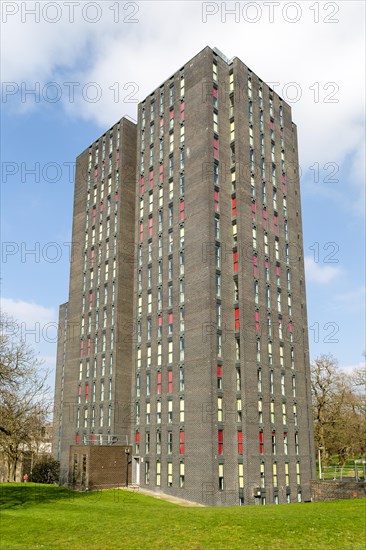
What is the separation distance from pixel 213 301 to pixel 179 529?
26731 millimetres

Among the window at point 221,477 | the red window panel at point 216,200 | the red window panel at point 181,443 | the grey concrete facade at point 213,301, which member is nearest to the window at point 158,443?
the grey concrete facade at point 213,301

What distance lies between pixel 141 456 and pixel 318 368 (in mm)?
33014

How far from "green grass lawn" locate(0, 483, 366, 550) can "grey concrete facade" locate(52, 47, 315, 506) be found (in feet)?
52.2

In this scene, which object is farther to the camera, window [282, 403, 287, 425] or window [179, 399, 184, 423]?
window [282, 403, 287, 425]

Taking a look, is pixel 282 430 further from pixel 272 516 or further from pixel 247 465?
pixel 272 516

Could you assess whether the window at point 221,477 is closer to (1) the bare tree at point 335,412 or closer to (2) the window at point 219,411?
(2) the window at point 219,411

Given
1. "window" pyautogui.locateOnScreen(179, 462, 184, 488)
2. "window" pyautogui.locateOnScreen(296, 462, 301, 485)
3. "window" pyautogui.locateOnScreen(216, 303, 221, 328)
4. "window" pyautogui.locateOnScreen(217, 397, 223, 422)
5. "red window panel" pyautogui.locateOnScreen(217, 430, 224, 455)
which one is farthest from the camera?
"window" pyautogui.locateOnScreen(296, 462, 301, 485)

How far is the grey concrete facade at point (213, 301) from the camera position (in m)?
45.7

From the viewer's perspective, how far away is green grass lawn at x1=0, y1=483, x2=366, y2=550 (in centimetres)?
1975

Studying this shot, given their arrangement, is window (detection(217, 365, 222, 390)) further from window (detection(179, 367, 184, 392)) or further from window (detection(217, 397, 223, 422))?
window (detection(179, 367, 184, 392))

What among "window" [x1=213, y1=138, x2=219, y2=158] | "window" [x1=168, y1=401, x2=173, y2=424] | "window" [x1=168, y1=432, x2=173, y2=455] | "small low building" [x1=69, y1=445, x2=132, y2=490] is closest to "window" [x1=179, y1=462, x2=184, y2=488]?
"window" [x1=168, y1=432, x2=173, y2=455]

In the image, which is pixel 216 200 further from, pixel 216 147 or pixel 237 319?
pixel 237 319

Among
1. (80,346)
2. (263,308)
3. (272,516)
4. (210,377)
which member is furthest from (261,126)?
(272,516)

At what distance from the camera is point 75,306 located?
218 feet
